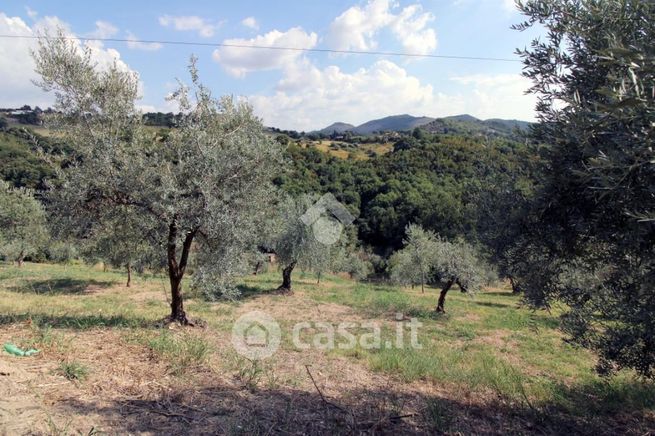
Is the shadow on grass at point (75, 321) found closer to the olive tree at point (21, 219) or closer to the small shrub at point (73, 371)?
the small shrub at point (73, 371)

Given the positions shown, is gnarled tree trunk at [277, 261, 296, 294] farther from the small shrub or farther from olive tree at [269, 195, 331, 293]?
the small shrub

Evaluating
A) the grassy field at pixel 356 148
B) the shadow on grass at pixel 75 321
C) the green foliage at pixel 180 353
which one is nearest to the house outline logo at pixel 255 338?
the green foliage at pixel 180 353

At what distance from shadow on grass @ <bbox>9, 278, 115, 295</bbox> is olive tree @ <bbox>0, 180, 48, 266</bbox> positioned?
737 centimetres

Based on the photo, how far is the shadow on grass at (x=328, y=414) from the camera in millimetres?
4090

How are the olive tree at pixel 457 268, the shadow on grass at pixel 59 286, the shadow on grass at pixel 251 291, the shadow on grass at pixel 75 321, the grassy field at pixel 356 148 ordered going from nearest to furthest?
the shadow on grass at pixel 75 321
the shadow on grass at pixel 59 286
the olive tree at pixel 457 268
the shadow on grass at pixel 251 291
the grassy field at pixel 356 148

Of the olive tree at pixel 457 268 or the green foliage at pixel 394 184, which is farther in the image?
the green foliage at pixel 394 184

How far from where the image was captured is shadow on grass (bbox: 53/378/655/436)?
4.09m

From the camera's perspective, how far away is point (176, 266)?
9555 mm

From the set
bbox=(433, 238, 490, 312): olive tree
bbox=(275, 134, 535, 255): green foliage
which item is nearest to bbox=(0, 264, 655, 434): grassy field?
bbox=(433, 238, 490, 312): olive tree

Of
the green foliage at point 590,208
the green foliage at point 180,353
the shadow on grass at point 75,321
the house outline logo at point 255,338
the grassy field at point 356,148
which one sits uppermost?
the grassy field at point 356,148

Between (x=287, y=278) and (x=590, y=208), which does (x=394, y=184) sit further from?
(x=590, y=208)

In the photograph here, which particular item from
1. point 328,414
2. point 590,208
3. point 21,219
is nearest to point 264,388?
point 328,414

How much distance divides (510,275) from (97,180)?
7.82 meters

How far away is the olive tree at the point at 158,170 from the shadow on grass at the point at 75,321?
4.45 ft
